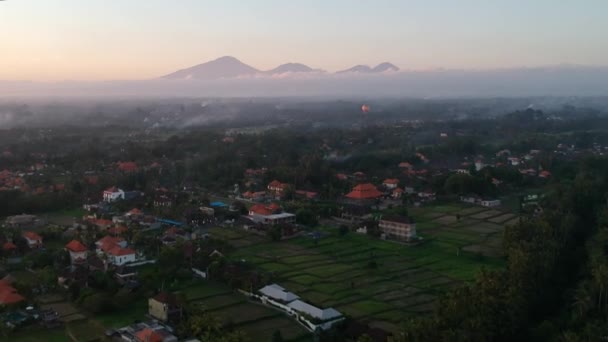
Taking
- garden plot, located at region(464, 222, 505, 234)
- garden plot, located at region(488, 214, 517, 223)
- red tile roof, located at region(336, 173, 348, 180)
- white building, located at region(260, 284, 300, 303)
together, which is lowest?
garden plot, located at region(488, 214, 517, 223)

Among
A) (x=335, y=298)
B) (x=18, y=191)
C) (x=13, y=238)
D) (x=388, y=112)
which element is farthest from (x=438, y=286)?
(x=388, y=112)

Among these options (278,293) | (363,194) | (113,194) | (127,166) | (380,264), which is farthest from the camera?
(127,166)

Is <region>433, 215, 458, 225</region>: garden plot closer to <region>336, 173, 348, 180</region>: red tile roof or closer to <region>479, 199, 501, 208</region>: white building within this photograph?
<region>479, 199, 501, 208</region>: white building

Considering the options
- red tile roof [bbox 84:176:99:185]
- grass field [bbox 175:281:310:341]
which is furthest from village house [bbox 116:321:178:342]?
red tile roof [bbox 84:176:99:185]

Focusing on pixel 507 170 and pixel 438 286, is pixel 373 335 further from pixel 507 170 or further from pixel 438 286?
pixel 507 170

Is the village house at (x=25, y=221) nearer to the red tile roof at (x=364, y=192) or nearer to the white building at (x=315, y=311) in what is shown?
the white building at (x=315, y=311)

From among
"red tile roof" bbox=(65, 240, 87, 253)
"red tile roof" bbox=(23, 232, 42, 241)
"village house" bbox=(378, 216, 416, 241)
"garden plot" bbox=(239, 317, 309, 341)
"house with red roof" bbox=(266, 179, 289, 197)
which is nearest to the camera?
"garden plot" bbox=(239, 317, 309, 341)

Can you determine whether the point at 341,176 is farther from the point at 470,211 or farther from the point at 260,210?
the point at 260,210

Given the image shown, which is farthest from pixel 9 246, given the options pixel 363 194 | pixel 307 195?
pixel 363 194
